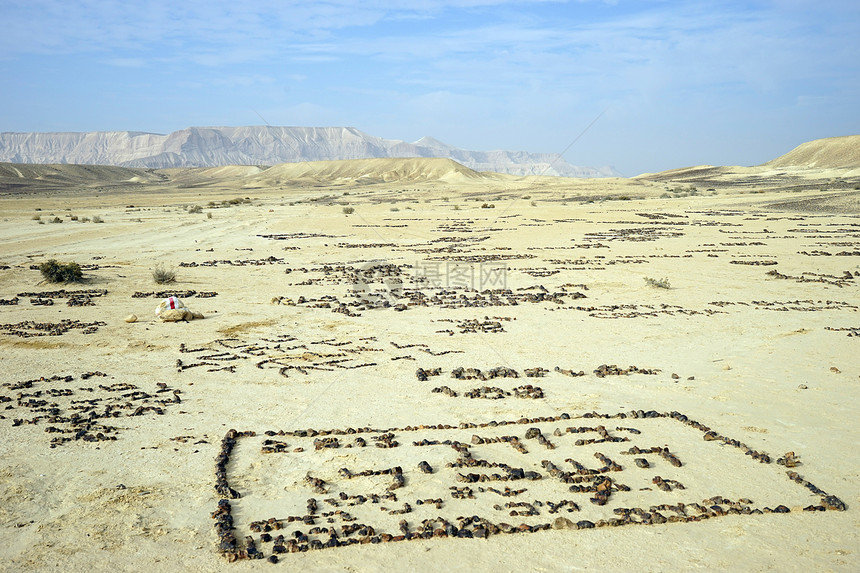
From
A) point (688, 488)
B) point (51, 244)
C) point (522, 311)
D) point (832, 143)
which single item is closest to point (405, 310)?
point (522, 311)

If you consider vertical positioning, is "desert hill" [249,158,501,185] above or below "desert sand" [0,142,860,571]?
above

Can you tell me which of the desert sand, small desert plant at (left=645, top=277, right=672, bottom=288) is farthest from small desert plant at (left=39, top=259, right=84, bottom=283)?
small desert plant at (left=645, top=277, right=672, bottom=288)

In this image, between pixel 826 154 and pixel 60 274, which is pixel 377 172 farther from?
pixel 60 274

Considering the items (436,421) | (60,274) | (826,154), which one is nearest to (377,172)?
(826,154)

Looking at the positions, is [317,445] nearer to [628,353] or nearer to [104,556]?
[104,556]

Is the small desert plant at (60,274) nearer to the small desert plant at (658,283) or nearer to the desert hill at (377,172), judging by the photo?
the small desert plant at (658,283)

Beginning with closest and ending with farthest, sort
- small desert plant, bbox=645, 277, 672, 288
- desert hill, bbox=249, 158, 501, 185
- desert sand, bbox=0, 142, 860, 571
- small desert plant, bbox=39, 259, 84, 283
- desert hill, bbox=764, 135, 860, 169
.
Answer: desert sand, bbox=0, 142, 860, 571, small desert plant, bbox=645, 277, 672, 288, small desert plant, bbox=39, 259, 84, 283, desert hill, bbox=764, 135, 860, 169, desert hill, bbox=249, 158, 501, 185

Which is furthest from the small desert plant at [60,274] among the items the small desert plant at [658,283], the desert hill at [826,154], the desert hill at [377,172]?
the desert hill at [826,154]

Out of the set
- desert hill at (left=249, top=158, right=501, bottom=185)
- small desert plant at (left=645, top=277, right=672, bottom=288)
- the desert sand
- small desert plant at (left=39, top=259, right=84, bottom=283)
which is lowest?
the desert sand

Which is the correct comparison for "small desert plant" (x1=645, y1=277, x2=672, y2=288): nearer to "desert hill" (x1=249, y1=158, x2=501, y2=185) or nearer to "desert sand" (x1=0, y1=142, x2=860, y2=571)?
"desert sand" (x1=0, y1=142, x2=860, y2=571)
